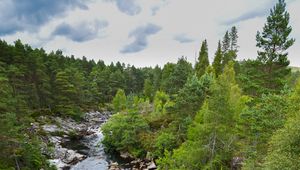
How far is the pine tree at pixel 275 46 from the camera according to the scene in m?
22.3

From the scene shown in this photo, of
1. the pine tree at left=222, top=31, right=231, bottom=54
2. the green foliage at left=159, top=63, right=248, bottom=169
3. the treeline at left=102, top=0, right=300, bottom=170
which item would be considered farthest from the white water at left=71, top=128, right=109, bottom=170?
the pine tree at left=222, top=31, right=231, bottom=54

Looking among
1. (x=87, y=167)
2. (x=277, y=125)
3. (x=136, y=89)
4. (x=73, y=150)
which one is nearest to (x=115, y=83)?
(x=136, y=89)

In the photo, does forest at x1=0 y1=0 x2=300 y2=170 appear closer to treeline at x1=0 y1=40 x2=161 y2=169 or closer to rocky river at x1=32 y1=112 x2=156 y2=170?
treeline at x1=0 y1=40 x2=161 y2=169

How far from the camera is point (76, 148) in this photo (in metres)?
46.1

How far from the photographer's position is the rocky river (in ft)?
121

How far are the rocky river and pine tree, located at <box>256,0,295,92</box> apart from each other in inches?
768

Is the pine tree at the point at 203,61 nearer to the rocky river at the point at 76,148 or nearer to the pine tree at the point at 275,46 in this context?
the rocky river at the point at 76,148

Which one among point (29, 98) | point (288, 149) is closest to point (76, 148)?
point (29, 98)

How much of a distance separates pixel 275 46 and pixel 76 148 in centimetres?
3705

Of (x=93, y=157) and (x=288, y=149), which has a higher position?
(x=288, y=149)

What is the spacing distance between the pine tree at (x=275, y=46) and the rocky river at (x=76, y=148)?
19.5m

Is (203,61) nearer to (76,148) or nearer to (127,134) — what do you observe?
(127,134)

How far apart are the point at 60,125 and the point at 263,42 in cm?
4506

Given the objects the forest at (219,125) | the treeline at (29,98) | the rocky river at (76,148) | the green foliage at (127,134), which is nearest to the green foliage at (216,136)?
the forest at (219,125)
